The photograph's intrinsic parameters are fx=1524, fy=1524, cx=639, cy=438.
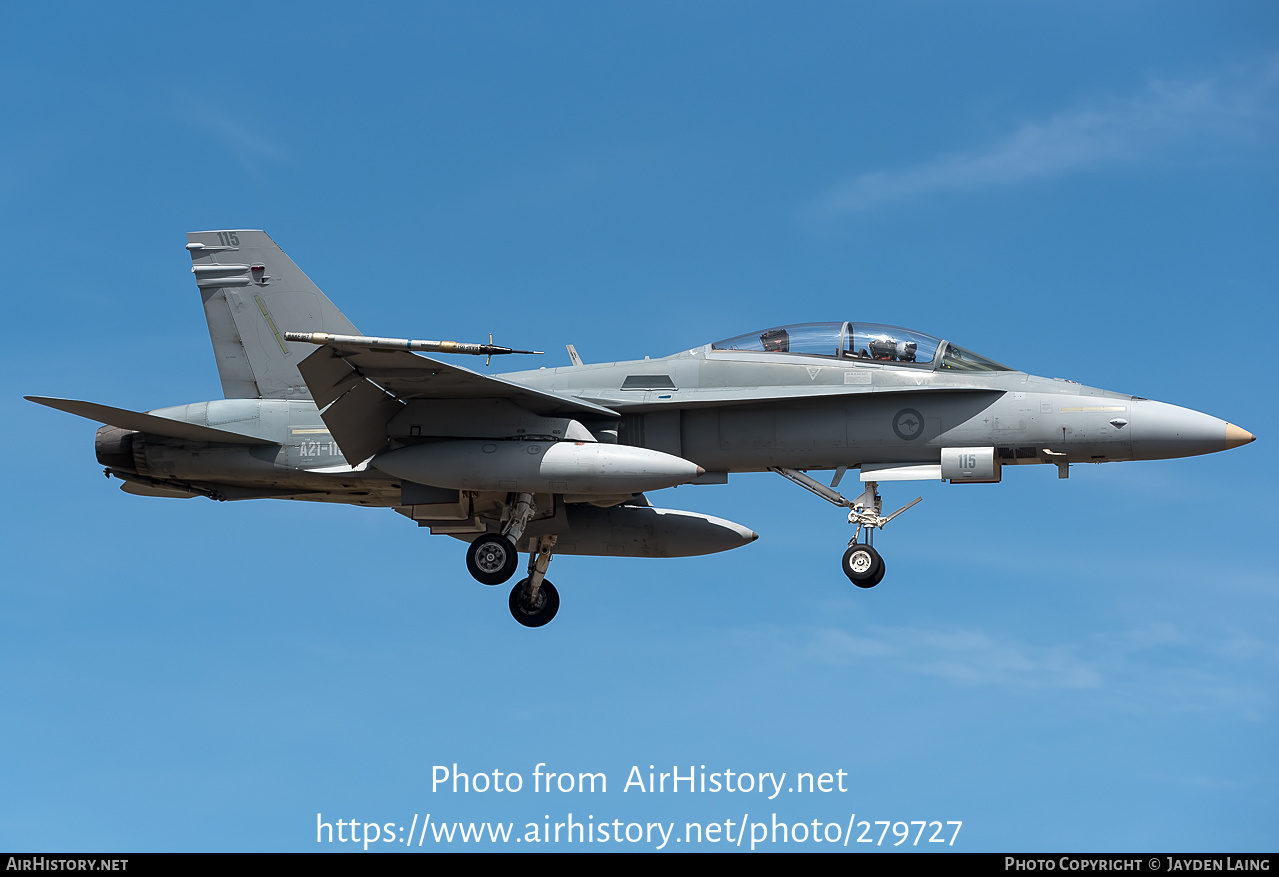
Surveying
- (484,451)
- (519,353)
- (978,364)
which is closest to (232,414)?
(484,451)

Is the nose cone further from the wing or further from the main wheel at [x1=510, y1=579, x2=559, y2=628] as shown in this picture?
the main wheel at [x1=510, y1=579, x2=559, y2=628]

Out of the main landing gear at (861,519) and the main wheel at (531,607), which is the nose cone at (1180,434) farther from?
the main wheel at (531,607)

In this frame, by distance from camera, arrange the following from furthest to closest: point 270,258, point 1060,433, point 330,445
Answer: point 270,258, point 330,445, point 1060,433

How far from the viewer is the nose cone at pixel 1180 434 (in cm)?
1875

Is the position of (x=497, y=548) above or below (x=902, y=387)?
below

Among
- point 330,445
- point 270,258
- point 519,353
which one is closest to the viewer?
point 519,353

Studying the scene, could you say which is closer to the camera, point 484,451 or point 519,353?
point 519,353

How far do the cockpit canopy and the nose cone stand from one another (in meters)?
1.88

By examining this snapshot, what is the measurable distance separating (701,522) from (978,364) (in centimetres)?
495

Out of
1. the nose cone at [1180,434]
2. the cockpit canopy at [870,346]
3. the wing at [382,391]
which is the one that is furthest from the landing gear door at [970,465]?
the wing at [382,391]

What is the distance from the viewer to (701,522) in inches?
884

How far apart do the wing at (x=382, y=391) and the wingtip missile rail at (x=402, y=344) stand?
12 centimetres

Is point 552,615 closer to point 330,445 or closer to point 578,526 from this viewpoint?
point 578,526

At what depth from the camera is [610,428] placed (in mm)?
20000
